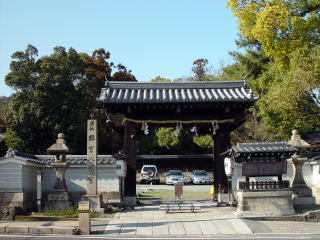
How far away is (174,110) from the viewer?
19.8 m

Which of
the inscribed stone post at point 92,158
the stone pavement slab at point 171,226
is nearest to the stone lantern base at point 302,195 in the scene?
the stone pavement slab at point 171,226

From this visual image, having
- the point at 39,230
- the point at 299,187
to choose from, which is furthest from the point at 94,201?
the point at 299,187

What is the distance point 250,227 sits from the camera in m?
13.6

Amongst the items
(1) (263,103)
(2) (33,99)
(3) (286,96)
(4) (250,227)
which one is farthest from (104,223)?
(2) (33,99)

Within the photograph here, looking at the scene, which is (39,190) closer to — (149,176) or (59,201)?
(59,201)

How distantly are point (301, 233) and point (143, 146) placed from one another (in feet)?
124

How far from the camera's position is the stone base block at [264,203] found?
611 inches

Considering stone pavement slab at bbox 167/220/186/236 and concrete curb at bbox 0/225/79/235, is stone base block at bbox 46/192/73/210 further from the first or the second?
stone pavement slab at bbox 167/220/186/236

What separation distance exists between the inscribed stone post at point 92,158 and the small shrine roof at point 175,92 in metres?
1.70

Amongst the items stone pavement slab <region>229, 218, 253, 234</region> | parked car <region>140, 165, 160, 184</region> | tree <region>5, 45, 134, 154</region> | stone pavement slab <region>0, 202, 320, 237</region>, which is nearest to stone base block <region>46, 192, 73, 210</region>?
stone pavement slab <region>0, 202, 320, 237</region>

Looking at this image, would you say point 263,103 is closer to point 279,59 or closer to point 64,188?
point 279,59

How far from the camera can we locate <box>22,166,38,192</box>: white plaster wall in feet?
56.8

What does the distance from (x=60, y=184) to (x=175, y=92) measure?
281 inches

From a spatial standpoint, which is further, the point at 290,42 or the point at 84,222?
the point at 290,42
